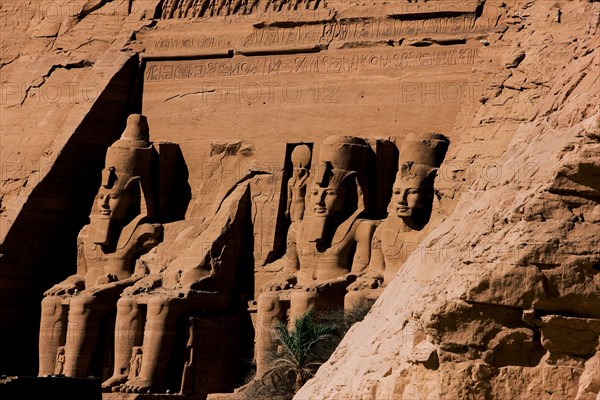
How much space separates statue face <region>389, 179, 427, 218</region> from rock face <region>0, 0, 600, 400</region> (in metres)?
0.03

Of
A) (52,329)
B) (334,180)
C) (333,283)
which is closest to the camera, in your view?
(333,283)

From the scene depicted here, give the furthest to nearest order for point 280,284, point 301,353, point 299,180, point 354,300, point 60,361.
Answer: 1. point 60,361
2. point 299,180
3. point 280,284
4. point 354,300
5. point 301,353

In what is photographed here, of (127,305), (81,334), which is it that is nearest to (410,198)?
(127,305)

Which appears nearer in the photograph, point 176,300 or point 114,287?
point 176,300

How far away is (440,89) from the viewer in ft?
69.2

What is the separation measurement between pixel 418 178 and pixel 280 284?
2.19 m

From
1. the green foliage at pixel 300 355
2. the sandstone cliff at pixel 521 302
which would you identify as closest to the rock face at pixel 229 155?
the green foliage at pixel 300 355

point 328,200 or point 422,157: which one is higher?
point 422,157

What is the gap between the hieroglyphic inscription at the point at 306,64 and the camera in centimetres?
2125

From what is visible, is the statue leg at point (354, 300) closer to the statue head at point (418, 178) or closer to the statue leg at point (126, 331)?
the statue head at point (418, 178)

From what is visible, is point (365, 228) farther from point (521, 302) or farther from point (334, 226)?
point (521, 302)

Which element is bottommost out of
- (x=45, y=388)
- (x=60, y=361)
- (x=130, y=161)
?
(x=45, y=388)

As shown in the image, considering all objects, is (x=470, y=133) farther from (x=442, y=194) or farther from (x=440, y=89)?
(x=440, y=89)

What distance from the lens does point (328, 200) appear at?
Answer: 20719 millimetres
